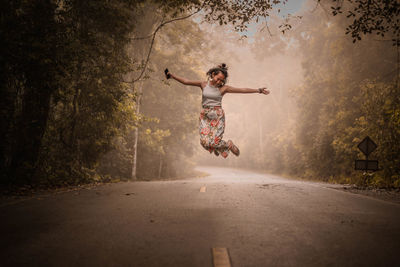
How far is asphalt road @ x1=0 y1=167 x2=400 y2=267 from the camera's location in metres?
3.11

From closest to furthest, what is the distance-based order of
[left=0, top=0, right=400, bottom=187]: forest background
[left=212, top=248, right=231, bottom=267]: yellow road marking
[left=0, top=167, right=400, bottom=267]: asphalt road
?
[left=212, top=248, right=231, bottom=267]: yellow road marking → [left=0, top=167, right=400, bottom=267]: asphalt road → [left=0, top=0, right=400, bottom=187]: forest background

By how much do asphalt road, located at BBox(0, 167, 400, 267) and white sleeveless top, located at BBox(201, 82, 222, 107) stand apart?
7.33ft

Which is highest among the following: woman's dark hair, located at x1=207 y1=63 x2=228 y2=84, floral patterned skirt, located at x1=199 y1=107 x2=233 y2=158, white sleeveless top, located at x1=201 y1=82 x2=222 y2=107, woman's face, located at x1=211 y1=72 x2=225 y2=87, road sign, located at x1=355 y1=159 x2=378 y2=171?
woman's dark hair, located at x1=207 y1=63 x2=228 y2=84

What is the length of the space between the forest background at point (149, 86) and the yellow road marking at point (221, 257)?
7079mm

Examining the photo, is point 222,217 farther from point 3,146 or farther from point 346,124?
point 346,124

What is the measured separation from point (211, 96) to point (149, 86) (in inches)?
706

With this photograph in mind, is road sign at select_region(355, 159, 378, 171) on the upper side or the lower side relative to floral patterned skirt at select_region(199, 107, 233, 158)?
lower

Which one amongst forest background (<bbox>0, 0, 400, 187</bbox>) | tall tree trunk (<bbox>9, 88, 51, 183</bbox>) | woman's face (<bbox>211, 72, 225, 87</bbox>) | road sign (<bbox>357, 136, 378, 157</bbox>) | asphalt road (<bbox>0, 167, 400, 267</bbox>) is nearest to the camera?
asphalt road (<bbox>0, 167, 400, 267</bbox>)

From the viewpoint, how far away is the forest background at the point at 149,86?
29.0 feet

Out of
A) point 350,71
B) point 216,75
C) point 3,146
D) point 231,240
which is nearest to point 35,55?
point 3,146

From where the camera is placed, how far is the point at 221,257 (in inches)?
122

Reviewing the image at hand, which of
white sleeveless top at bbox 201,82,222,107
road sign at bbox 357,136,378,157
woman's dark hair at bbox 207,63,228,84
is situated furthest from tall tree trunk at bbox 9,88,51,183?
road sign at bbox 357,136,378,157

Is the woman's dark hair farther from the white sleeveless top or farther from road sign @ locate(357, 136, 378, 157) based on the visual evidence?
road sign @ locate(357, 136, 378, 157)

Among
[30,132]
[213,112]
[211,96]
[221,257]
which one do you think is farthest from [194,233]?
[30,132]
